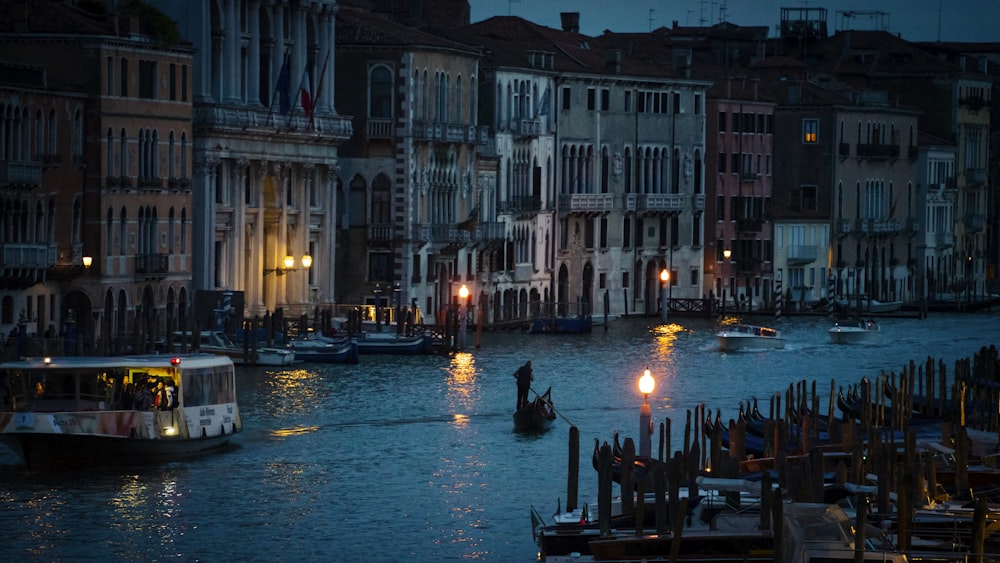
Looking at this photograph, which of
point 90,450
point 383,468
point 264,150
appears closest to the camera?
point 90,450

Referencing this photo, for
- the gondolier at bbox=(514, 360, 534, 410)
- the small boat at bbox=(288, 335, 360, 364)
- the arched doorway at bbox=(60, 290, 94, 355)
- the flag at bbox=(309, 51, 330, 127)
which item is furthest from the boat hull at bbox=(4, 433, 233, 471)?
the flag at bbox=(309, 51, 330, 127)

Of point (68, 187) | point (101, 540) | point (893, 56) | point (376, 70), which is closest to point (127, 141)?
point (68, 187)

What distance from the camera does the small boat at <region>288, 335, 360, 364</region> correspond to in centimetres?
5366

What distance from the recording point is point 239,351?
171ft

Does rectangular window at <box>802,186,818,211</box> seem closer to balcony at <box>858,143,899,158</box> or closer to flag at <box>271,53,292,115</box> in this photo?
balcony at <box>858,143,899,158</box>

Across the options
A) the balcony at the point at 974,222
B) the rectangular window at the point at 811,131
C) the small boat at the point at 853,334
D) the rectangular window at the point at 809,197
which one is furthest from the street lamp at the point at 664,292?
the balcony at the point at 974,222

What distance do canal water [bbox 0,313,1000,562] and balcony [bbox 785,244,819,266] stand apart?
24.7 meters

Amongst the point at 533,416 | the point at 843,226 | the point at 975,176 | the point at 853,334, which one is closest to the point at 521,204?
the point at 853,334

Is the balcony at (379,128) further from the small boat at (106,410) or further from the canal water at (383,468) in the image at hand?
the small boat at (106,410)

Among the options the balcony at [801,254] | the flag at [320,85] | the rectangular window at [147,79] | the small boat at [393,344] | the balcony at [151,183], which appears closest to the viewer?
the rectangular window at [147,79]

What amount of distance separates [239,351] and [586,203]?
→ 24695 mm

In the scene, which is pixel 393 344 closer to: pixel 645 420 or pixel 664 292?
pixel 664 292

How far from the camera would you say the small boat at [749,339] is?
62.3m

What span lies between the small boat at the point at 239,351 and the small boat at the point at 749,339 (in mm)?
12710
